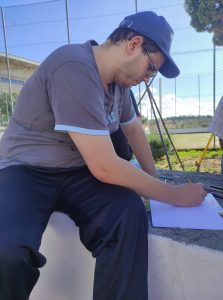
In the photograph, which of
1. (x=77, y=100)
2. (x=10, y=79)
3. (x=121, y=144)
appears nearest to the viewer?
(x=77, y=100)

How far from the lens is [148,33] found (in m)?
1.12

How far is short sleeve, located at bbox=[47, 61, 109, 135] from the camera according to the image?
1.00m

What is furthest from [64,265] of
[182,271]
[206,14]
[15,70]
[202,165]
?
[15,70]

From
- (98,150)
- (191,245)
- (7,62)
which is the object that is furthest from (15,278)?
(7,62)

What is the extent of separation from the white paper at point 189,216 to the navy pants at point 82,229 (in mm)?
216

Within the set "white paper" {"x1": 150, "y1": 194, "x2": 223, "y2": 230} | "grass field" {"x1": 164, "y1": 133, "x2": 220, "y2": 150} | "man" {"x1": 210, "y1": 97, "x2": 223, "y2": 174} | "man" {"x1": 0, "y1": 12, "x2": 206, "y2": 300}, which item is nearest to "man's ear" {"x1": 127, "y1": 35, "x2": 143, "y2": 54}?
"man" {"x1": 0, "y1": 12, "x2": 206, "y2": 300}

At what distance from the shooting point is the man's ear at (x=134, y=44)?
113cm

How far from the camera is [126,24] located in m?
1.15

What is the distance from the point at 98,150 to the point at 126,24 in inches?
18.1

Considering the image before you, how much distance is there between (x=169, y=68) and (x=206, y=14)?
16.8ft

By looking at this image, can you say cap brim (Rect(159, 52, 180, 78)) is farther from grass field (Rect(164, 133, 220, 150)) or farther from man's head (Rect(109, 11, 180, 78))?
grass field (Rect(164, 133, 220, 150))

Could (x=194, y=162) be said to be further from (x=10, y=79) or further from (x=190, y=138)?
(x=10, y=79)

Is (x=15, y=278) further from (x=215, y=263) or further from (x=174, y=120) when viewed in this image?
(x=174, y=120)

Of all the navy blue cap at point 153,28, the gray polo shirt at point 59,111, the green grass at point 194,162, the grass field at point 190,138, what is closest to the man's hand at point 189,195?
the gray polo shirt at point 59,111
